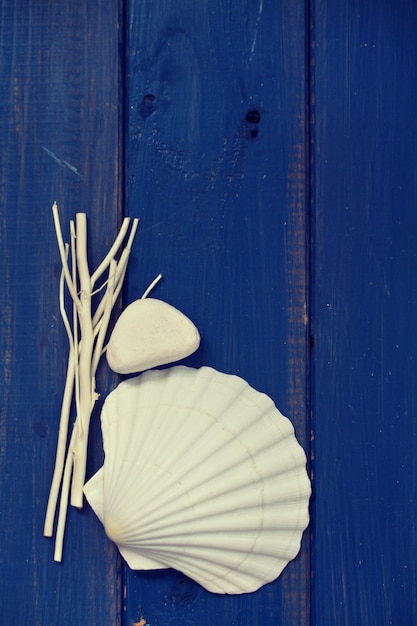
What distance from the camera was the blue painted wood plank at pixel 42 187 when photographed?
83 centimetres

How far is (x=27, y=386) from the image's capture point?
2.73ft

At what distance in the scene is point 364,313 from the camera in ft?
2.74

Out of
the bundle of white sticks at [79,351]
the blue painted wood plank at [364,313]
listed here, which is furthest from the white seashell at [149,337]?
the blue painted wood plank at [364,313]

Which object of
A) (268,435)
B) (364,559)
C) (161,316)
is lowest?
(364,559)

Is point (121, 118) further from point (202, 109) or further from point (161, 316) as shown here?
point (161, 316)

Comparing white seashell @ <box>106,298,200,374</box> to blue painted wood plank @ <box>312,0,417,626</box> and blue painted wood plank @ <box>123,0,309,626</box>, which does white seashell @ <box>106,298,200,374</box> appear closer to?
blue painted wood plank @ <box>123,0,309,626</box>

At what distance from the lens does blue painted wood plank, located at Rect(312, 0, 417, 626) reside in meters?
0.83

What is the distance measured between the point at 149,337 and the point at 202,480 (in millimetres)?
158

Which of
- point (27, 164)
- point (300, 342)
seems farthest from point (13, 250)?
point (300, 342)

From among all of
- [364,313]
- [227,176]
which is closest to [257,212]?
[227,176]

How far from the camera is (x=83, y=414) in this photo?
0.81 meters

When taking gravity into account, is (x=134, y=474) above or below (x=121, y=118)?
below

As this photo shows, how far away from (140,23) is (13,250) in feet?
0.92

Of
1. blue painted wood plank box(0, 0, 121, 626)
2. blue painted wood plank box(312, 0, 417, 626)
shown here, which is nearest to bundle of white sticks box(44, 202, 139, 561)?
blue painted wood plank box(0, 0, 121, 626)
